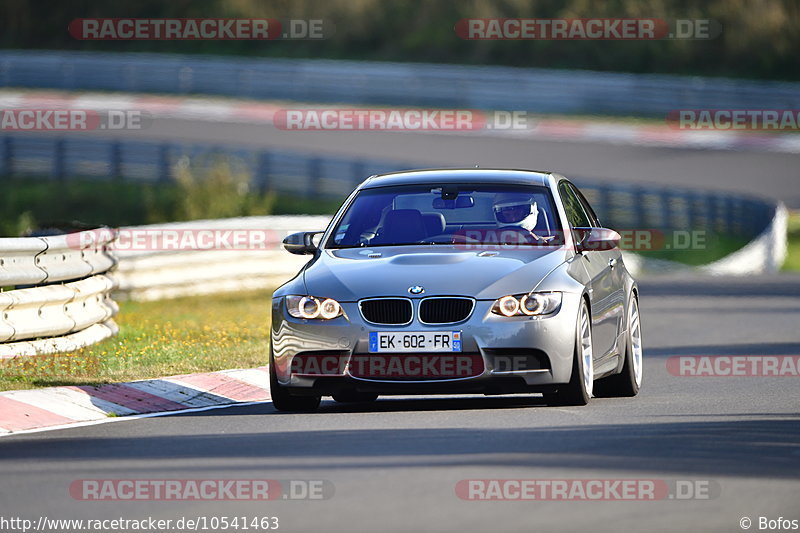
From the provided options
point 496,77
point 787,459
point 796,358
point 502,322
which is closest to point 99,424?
point 502,322

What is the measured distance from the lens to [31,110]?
3922 cm

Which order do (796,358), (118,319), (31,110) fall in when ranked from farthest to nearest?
(31,110)
(118,319)
(796,358)

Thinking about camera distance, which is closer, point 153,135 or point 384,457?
point 384,457

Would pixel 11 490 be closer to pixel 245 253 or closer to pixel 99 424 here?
pixel 99 424

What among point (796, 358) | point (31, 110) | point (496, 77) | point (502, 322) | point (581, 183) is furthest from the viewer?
point (496, 77)

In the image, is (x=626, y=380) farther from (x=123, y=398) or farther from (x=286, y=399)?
(x=123, y=398)

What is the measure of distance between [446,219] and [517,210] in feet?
2.09

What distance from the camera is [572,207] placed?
42.0 feet

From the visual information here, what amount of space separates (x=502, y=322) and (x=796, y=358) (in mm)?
5902
